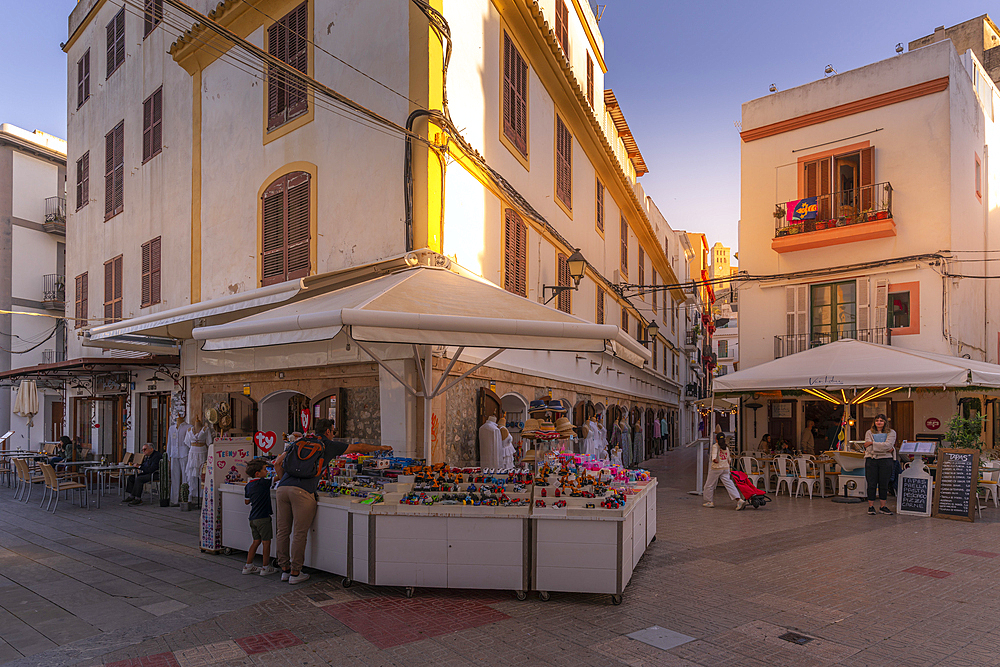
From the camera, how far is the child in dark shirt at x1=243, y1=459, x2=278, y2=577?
777cm

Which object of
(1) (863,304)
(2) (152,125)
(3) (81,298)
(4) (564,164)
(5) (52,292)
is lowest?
(1) (863,304)

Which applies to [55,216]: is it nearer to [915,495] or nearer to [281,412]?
[281,412]

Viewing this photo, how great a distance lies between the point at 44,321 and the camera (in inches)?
1004

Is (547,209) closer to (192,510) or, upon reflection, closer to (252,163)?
(252,163)

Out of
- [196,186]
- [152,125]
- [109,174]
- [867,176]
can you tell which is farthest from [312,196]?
[867,176]

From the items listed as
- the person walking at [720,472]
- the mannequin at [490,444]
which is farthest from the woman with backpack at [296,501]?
the person walking at [720,472]

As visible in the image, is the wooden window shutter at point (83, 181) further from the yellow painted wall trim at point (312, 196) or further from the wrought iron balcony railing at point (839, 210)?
the wrought iron balcony railing at point (839, 210)

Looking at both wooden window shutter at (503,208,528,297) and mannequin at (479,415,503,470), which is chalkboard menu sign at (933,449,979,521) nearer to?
mannequin at (479,415,503,470)

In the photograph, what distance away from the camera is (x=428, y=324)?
726 cm

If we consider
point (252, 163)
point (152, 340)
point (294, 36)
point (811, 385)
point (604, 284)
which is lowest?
point (811, 385)

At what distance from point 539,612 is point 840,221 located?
53.8 ft

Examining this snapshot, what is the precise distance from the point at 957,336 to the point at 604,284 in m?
9.54

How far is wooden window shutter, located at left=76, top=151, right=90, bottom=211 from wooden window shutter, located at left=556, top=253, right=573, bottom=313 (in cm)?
1434

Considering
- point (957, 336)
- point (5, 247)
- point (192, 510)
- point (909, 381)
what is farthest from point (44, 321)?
point (957, 336)
